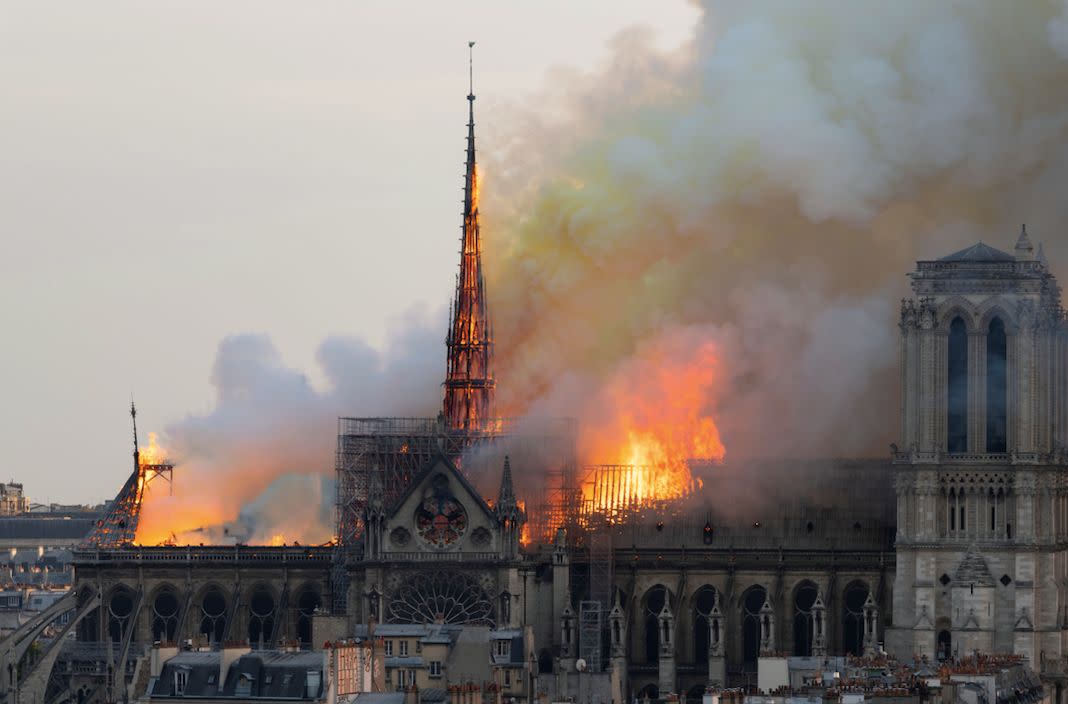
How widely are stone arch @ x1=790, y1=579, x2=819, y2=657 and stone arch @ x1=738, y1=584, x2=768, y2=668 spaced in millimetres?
1202

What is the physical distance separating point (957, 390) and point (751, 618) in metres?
12.9

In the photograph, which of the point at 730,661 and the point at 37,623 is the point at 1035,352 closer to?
the point at 730,661

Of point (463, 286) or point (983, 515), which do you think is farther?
point (463, 286)

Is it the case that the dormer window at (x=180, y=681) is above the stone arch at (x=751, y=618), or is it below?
below

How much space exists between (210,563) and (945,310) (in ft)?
100

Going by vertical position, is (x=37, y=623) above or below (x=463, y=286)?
below

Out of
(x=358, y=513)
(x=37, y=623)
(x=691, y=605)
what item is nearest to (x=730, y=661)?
(x=691, y=605)

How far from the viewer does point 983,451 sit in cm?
15825

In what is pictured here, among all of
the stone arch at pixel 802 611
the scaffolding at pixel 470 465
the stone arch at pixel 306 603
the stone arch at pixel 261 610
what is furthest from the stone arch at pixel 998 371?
the stone arch at pixel 261 610

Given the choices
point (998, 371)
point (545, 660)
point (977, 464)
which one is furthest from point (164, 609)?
point (998, 371)

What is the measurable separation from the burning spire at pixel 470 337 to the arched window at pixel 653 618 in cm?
1232

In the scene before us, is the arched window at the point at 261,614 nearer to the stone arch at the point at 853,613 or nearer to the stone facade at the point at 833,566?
the stone facade at the point at 833,566

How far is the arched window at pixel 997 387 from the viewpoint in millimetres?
157875

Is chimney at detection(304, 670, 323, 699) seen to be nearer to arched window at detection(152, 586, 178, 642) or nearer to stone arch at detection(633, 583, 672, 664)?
stone arch at detection(633, 583, 672, 664)
